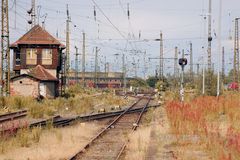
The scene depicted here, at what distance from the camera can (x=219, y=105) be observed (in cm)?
2409

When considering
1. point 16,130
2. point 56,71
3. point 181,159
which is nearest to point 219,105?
point 16,130

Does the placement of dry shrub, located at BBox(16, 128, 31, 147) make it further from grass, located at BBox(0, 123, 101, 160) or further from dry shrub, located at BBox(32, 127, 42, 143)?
dry shrub, located at BBox(32, 127, 42, 143)

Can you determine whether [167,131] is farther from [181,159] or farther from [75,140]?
[181,159]

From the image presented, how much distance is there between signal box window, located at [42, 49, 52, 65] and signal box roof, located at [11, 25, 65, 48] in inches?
43.2

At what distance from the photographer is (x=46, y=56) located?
2419 inches

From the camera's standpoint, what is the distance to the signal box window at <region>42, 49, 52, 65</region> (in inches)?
2410

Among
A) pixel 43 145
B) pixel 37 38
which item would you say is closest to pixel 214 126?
pixel 43 145

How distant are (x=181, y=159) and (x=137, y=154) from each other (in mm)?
1937

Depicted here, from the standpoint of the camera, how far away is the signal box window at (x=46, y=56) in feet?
201

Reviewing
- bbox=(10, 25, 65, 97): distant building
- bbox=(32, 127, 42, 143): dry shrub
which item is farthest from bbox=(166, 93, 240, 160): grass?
bbox=(10, 25, 65, 97): distant building

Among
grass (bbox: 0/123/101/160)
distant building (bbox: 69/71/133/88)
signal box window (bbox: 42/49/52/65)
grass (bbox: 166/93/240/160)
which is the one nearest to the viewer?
grass (bbox: 166/93/240/160)

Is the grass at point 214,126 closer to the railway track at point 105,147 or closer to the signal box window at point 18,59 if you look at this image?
the railway track at point 105,147

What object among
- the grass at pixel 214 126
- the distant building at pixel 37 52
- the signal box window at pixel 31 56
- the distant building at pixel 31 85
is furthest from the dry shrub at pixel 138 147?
the signal box window at pixel 31 56

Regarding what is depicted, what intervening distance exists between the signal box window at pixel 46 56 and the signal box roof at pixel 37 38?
110 centimetres
